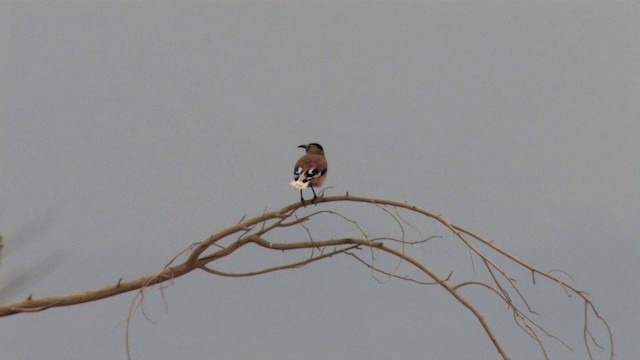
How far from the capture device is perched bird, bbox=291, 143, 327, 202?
178 inches

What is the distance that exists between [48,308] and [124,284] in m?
0.43

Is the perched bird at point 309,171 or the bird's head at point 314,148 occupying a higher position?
Result: the bird's head at point 314,148

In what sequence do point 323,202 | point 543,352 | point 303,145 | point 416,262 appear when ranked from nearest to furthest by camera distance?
point 543,352, point 416,262, point 323,202, point 303,145

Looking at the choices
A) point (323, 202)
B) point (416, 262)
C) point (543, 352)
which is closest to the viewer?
point (543, 352)

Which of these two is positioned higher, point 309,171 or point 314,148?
point 314,148

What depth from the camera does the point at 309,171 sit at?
461 centimetres

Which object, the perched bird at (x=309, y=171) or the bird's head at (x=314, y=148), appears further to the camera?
the bird's head at (x=314, y=148)

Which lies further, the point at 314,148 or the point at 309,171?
the point at 314,148

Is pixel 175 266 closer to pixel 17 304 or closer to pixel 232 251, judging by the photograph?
pixel 232 251

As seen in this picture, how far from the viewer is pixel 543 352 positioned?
393 centimetres

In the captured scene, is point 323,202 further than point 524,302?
Yes

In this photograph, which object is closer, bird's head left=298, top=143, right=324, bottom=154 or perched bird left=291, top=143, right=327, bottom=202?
perched bird left=291, top=143, right=327, bottom=202

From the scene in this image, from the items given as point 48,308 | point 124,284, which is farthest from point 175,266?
point 48,308

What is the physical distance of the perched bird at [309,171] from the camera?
4520 mm
